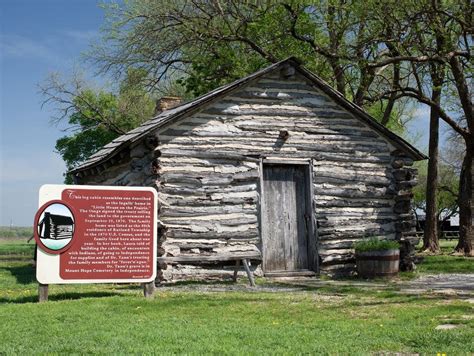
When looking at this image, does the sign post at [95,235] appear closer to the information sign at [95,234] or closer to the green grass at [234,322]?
the information sign at [95,234]

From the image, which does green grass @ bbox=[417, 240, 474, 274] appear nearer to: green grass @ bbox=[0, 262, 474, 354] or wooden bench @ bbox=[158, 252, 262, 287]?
wooden bench @ bbox=[158, 252, 262, 287]

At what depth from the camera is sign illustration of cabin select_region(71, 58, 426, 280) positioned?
1390 cm

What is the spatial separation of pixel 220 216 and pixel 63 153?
31472 mm

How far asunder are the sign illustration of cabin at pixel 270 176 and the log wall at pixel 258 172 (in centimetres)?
2

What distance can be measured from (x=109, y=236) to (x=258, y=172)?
Result: 4784mm

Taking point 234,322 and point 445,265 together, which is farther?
point 445,265

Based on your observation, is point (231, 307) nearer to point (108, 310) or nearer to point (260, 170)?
point (108, 310)

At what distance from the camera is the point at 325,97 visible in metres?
15.8

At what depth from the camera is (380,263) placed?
1449cm

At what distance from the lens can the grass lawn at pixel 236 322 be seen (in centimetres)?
659

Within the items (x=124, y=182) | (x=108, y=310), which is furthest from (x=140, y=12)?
(x=108, y=310)

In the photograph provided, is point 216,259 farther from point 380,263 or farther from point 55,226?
point 55,226

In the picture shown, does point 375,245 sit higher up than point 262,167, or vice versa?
point 262,167

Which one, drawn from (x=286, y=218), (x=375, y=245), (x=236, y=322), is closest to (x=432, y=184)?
(x=375, y=245)
